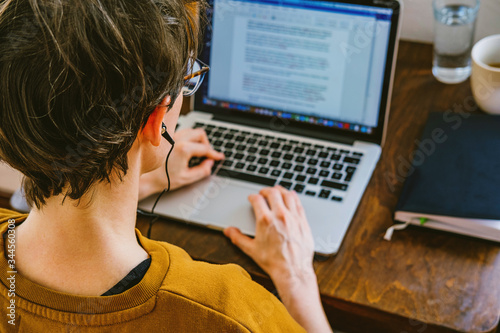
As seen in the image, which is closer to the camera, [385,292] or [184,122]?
[385,292]

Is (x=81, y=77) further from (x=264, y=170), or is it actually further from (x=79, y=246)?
(x=264, y=170)

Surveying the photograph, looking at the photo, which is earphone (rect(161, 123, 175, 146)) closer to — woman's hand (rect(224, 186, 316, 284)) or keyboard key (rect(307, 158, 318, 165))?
woman's hand (rect(224, 186, 316, 284))

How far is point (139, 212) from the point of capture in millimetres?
1032

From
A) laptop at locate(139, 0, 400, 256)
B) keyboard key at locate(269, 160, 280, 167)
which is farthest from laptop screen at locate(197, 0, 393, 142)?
keyboard key at locate(269, 160, 280, 167)

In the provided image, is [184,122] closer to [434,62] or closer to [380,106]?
[380,106]

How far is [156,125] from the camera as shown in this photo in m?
0.68

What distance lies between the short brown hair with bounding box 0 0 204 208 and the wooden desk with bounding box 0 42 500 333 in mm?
363

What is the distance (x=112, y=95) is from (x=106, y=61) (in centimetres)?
4

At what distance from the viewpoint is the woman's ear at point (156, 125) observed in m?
0.67

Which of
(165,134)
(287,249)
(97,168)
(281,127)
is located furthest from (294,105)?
(97,168)

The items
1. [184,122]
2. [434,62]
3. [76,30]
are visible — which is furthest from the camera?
[434,62]

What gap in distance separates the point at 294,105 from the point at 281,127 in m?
0.06

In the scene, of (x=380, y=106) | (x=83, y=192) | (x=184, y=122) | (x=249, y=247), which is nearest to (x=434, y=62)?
(x=380, y=106)

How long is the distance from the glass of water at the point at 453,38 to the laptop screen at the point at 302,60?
297 mm
